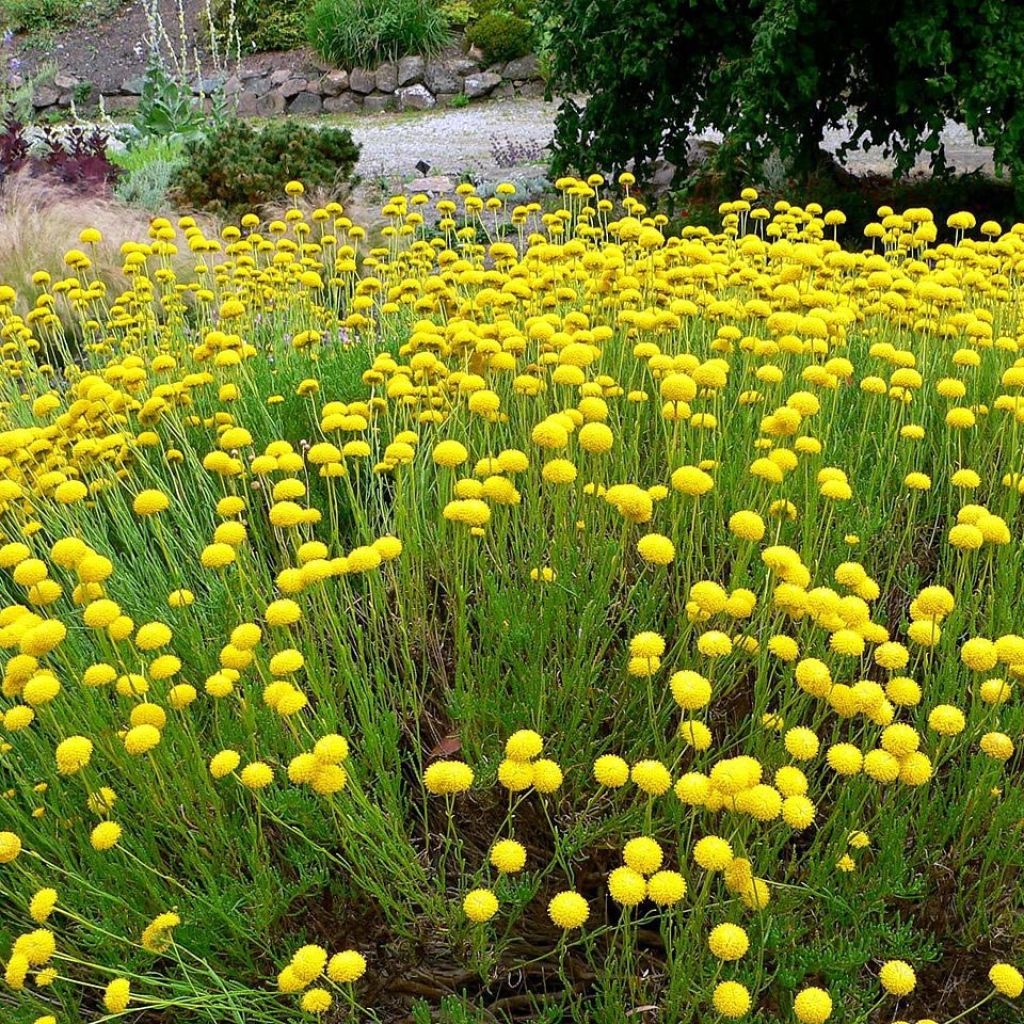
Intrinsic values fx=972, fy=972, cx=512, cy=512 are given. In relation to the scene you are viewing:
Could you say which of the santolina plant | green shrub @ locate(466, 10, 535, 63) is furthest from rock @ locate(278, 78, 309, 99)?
the santolina plant

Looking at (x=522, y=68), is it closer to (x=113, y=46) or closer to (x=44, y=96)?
(x=44, y=96)

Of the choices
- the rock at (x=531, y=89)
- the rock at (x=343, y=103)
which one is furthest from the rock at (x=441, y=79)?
the rock at (x=343, y=103)

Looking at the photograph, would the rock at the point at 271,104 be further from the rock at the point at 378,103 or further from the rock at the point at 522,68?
the rock at the point at 522,68

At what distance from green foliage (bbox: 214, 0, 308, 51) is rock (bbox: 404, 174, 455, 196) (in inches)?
457

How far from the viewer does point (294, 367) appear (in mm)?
3898

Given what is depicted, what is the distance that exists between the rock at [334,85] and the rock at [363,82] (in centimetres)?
19

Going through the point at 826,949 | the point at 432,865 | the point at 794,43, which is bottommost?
the point at 432,865

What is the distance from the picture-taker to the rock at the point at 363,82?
18.6 m

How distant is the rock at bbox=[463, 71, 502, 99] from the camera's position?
60.3ft

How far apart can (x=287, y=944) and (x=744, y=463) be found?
1.76 metres

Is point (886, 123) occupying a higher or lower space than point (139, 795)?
higher

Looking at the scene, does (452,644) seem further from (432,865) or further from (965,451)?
(965,451)

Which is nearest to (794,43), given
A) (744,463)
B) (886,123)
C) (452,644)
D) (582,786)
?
(886,123)

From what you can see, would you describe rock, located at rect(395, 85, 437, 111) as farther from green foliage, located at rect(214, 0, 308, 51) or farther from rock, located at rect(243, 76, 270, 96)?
green foliage, located at rect(214, 0, 308, 51)
